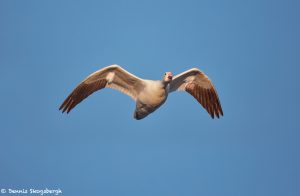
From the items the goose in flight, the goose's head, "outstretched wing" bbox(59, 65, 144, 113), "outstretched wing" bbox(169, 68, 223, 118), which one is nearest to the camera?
the goose's head

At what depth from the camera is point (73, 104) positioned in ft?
64.5

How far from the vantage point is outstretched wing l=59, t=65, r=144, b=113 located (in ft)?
61.8

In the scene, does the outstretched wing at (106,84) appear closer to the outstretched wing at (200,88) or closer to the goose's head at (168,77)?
the goose's head at (168,77)

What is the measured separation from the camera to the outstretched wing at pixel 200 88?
1938 centimetres

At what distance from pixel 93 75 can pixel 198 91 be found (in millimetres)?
4134

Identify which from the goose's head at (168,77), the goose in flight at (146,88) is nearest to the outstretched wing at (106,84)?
the goose in flight at (146,88)

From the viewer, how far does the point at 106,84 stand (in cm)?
1941

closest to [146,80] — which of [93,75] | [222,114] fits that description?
[93,75]

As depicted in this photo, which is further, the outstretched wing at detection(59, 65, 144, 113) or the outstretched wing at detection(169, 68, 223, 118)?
the outstretched wing at detection(169, 68, 223, 118)

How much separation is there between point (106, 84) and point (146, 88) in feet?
6.11

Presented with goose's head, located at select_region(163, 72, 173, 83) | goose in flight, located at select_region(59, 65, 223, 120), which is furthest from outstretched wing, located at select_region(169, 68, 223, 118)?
goose's head, located at select_region(163, 72, 173, 83)

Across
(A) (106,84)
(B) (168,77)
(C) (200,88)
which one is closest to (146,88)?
(B) (168,77)

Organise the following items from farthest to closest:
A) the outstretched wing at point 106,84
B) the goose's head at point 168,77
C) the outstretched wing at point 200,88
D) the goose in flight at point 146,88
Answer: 1. the outstretched wing at point 200,88
2. the outstretched wing at point 106,84
3. the goose in flight at point 146,88
4. the goose's head at point 168,77

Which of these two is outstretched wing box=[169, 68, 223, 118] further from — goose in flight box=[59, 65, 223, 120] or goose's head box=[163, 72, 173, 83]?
goose's head box=[163, 72, 173, 83]
